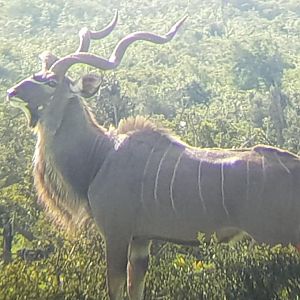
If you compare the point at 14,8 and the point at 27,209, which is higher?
the point at 27,209

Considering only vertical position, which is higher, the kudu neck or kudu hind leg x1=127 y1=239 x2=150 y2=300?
the kudu neck

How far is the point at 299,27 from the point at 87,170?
25906 mm

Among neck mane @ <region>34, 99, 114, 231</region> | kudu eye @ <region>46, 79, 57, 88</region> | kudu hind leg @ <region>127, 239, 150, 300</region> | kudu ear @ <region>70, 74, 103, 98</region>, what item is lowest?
kudu hind leg @ <region>127, 239, 150, 300</region>

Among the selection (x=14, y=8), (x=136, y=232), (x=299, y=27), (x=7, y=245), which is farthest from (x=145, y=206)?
(x=14, y=8)

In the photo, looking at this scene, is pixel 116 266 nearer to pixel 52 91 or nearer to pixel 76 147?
A: pixel 76 147

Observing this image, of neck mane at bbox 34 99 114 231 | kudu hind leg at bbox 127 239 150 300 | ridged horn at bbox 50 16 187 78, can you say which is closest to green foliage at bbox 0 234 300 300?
kudu hind leg at bbox 127 239 150 300

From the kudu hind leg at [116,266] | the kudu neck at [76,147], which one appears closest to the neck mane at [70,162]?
the kudu neck at [76,147]

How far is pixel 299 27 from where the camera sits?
28.4 meters

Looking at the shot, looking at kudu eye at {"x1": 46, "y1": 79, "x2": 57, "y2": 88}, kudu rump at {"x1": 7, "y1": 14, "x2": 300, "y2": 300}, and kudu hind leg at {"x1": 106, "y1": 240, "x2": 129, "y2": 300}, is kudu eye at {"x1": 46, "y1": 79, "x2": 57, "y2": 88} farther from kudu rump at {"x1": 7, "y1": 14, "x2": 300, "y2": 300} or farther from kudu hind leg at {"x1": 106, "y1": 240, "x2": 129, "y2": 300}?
kudu hind leg at {"x1": 106, "y1": 240, "x2": 129, "y2": 300}

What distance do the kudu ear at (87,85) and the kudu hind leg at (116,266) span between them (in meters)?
0.90

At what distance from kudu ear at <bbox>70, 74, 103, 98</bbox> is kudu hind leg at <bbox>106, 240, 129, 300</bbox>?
0.90 meters

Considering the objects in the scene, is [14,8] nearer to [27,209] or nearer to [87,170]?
[27,209]

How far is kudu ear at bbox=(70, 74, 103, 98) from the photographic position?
390cm

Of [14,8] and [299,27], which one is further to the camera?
[14,8]
